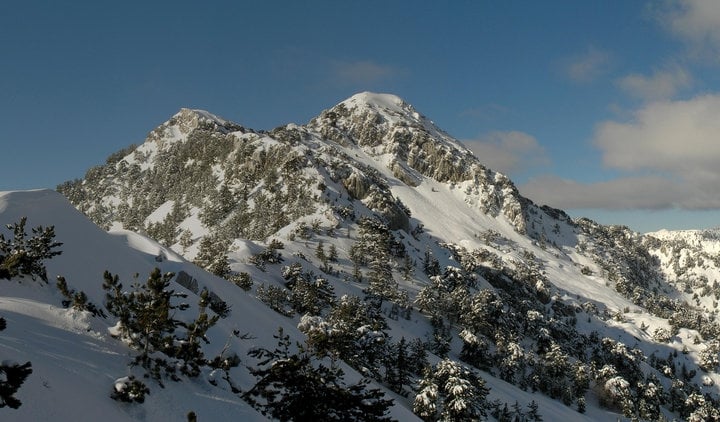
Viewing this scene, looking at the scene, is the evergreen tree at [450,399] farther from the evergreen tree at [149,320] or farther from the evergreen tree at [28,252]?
the evergreen tree at [28,252]

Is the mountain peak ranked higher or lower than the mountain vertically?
higher

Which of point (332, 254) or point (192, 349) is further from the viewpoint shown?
point (332, 254)

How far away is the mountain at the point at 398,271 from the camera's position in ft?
111

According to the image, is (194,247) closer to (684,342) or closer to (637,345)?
(637,345)

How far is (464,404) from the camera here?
33219 mm

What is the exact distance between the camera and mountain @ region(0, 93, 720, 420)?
3369 cm

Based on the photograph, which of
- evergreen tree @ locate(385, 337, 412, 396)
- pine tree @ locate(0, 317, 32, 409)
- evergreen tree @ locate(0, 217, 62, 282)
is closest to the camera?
pine tree @ locate(0, 317, 32, 409)

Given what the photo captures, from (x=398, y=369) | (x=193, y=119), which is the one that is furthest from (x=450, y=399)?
(x=193, y=119)

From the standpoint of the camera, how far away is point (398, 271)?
82.1 metres

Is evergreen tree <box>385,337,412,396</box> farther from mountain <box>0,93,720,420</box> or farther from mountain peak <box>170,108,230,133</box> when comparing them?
mountain peak <box>170,108,230,133</box>

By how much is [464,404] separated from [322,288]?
75.1 ft

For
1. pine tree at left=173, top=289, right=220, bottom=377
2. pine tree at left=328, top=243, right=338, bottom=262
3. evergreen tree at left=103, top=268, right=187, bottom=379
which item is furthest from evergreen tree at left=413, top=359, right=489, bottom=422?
pine tree at left=328, top=243, right=338, bottom=262

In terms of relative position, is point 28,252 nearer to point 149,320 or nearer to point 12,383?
point 149,320

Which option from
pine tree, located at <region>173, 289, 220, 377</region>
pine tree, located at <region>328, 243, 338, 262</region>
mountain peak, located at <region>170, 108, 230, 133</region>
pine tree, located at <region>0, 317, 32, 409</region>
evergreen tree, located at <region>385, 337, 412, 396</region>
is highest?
mountain peak, located at <region>170, 108, 230, 133</region>
